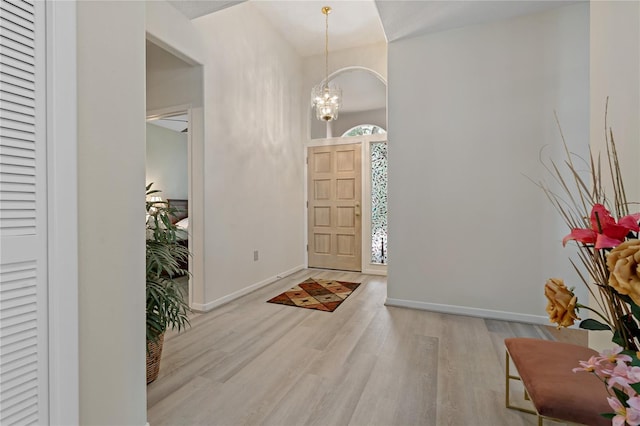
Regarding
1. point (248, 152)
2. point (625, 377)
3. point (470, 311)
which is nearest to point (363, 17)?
point (248, 152)

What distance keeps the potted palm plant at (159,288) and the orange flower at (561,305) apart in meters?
1.72

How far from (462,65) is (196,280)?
3.36 meters

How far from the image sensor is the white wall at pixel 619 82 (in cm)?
128

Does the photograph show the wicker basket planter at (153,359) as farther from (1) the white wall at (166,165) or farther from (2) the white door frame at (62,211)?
(1) the white wall at (166,165)

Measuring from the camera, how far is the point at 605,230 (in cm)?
64

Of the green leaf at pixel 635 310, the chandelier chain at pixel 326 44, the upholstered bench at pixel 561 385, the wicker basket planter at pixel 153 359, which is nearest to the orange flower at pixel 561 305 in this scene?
the green leaf at pixel 635 310

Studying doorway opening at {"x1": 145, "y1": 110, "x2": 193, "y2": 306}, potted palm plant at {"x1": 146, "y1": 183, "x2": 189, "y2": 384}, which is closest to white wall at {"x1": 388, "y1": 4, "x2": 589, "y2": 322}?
potted palm plant at {"x1": 146, "y1": 183, "x2": 189, "y2": 384}

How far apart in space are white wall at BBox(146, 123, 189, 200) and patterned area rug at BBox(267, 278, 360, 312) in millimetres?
4004

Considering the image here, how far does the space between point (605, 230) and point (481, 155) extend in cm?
252

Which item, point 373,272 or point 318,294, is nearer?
point 318,294

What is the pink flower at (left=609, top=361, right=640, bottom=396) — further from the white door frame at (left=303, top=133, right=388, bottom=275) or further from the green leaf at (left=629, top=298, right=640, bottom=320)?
the white door frame at (left=303, top=133, right=388, bottom=275)

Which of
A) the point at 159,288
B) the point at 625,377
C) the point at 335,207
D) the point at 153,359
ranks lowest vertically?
the point at 153,359

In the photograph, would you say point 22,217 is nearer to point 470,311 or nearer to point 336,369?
point 336,369

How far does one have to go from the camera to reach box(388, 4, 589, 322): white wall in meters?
2.70
